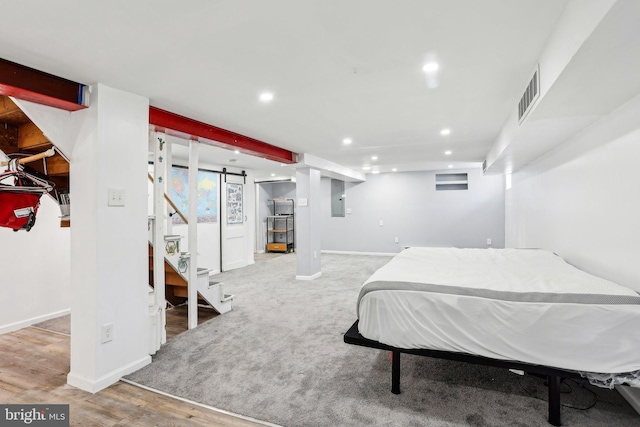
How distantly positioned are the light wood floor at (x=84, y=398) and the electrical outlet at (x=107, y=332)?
0.34 meters

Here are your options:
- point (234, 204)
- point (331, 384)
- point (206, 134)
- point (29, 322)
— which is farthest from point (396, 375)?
point (234, 204)

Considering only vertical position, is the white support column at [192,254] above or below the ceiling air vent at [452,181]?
below

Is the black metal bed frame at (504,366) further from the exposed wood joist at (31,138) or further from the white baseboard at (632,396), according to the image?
the exposed wood joist at (31,138)

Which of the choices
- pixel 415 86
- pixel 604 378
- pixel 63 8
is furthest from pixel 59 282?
pixel 604 378

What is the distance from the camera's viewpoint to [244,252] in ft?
23.7

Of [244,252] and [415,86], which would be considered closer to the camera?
[415,86]

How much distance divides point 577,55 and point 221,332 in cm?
352

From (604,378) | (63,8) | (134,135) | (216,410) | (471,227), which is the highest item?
(63,8)

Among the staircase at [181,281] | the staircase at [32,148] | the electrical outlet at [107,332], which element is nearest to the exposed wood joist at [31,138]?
the staircase at [32,148]

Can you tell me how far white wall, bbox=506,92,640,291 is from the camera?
204cm

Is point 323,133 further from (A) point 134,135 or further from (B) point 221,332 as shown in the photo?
(B) point 221,332

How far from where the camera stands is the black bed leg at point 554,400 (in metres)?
1.77

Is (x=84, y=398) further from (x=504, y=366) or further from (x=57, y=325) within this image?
(x=504, y=366)

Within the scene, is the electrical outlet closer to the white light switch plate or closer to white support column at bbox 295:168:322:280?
the white light switch plate
